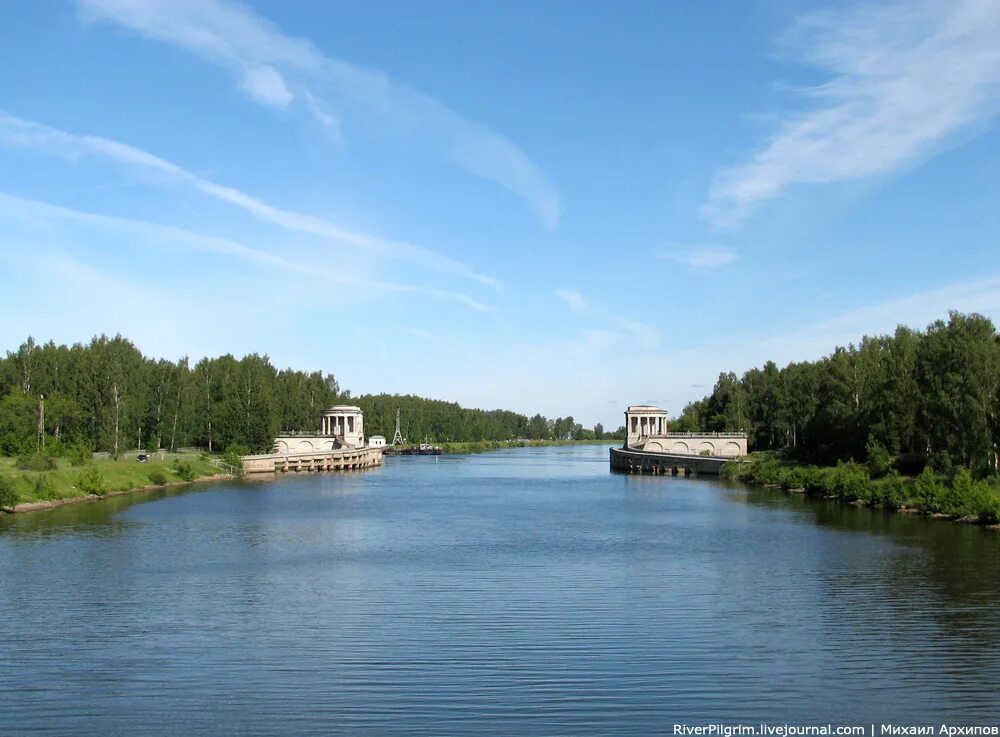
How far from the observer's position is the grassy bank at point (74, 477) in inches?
2297

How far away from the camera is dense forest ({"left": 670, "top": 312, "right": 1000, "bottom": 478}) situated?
5975 cm

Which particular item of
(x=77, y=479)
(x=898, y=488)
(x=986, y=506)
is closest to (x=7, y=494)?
(x=77, y=479)

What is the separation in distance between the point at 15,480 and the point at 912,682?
56.2 metres

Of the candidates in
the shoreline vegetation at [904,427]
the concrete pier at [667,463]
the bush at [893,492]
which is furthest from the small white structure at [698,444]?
the bush at [893,492]

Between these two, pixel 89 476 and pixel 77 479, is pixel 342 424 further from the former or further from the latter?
pixel 77 479

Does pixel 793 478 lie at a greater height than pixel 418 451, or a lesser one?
greater

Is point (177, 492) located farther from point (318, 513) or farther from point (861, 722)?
point (861, 722)

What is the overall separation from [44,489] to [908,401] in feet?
207

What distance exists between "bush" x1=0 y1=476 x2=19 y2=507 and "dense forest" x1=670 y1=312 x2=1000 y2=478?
195ft

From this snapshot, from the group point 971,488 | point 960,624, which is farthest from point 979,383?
point 960,624

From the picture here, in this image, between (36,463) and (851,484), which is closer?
(36,463)

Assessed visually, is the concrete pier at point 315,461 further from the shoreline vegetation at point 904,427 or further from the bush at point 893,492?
the bush at point 893,492

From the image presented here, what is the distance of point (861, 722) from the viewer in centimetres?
1820

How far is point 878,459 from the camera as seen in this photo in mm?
70562
